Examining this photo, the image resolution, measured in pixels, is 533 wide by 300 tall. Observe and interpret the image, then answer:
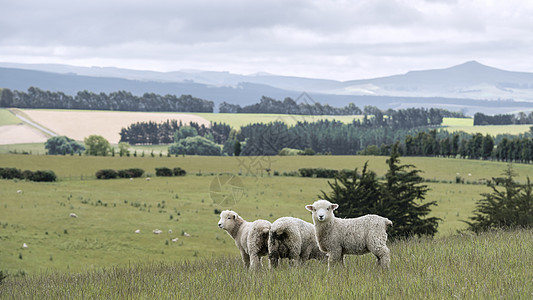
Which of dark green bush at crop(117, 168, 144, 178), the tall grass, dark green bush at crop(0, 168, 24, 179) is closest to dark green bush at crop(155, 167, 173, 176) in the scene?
dark green bush at crop(117, 168, 144, 178)

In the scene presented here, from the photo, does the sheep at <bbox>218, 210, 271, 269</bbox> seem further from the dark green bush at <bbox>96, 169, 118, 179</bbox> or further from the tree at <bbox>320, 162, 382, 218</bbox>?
the dark green bush at <bbox>96, 169, 118, 179</bbox>

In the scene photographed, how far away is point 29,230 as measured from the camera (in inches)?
1833

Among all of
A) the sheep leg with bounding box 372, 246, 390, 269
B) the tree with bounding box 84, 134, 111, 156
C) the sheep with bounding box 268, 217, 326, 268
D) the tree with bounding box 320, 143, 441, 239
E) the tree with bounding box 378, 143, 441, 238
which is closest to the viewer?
the sheep leg with bounding box 372, 246, 390, 269

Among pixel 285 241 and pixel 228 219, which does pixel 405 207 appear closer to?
pixel 228 219

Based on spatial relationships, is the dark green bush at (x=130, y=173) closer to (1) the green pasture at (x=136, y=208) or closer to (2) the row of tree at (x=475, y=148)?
(1) the green pasture at (x=136, y=208)

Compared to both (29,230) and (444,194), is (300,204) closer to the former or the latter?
(444,194)

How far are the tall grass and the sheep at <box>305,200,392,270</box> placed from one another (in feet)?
1.15

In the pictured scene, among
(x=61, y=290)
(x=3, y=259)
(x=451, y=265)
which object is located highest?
(x=451, y=265)

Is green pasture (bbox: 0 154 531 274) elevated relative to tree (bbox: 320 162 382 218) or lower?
lower

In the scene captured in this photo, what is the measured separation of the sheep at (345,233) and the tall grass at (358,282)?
0.35m

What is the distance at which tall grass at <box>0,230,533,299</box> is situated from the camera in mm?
7414

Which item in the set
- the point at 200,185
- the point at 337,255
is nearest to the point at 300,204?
the point at 200,185

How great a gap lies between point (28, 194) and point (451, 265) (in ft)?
212

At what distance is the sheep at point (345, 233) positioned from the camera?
1071cm
